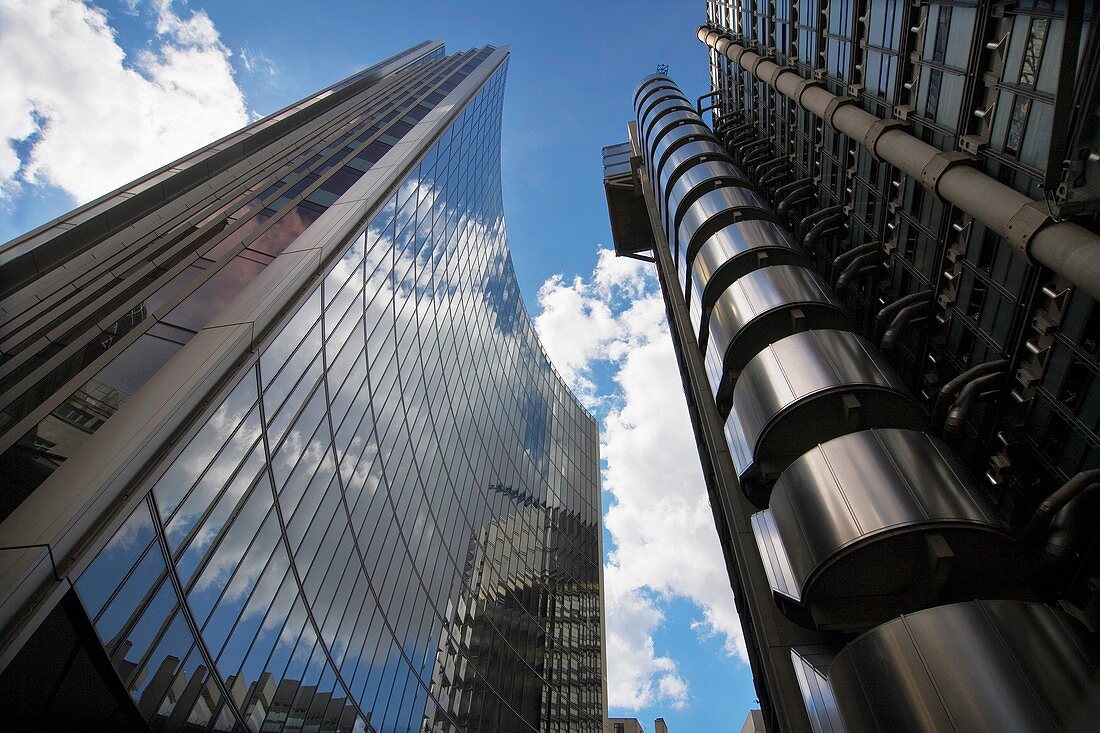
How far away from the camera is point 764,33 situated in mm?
31953

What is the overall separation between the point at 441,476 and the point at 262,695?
15548mm

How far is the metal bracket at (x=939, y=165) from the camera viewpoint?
13672 millimetres

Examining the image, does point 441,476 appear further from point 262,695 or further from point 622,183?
point 622,183

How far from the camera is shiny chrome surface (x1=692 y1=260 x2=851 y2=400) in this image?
62.5 feet

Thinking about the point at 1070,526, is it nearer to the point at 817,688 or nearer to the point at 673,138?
the point at 817,688

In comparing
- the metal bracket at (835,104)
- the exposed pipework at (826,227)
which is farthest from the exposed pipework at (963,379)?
the metal bracket at (835,104)

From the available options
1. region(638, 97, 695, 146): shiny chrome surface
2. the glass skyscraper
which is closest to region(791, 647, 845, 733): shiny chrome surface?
the glass skyscraper

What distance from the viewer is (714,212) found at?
25.6 meters

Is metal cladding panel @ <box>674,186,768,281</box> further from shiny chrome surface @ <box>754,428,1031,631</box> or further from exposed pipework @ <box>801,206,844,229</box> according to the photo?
shiny chrome surface @ <box>754,428,1031,631</box>

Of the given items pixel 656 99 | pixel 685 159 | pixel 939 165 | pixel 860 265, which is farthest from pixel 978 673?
pixel 656 99

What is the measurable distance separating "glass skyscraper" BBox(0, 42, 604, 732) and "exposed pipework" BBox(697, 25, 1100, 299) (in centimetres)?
1638

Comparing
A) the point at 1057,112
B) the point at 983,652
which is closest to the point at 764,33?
the point at 1057,112

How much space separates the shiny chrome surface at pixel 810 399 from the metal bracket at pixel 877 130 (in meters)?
5.90

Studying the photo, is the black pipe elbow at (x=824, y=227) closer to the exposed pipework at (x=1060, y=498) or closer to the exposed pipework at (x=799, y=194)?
the exposed pipework at (x=799, y=194)
